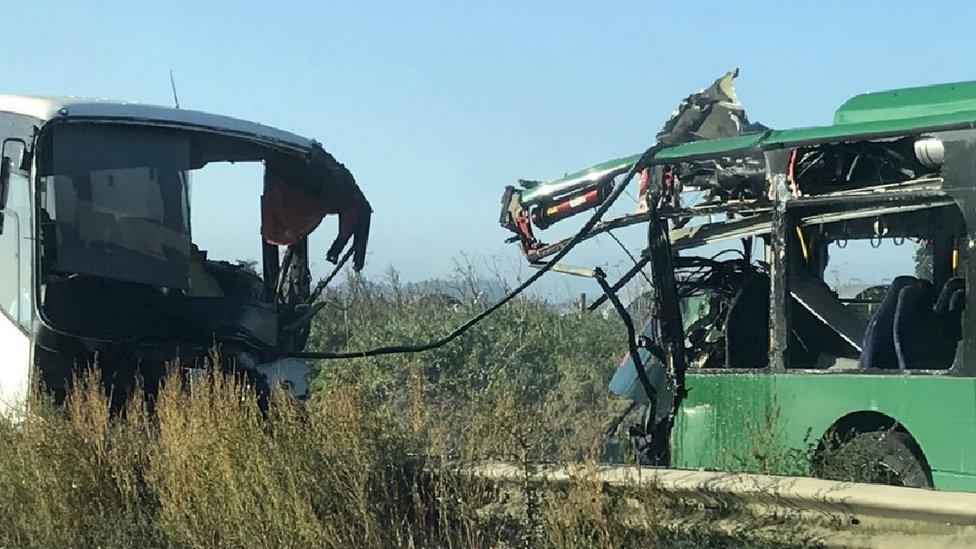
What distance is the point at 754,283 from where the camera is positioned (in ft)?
31.3

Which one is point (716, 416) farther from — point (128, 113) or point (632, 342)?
point (128, 113)

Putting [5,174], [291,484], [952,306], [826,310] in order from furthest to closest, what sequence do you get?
1. [5,174]
2. [826,310]
3. [952,306]
4. [291,484]

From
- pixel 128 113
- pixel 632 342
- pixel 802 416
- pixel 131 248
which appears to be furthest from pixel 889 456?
pixel 128 113

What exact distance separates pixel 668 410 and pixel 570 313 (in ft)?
31.6

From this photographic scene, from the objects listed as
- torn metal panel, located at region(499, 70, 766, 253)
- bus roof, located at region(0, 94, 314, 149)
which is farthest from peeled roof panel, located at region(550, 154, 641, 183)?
bus roof, located at region(0, 94, 314, 149)

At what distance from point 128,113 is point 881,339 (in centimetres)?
645

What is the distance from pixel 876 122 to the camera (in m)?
7.85

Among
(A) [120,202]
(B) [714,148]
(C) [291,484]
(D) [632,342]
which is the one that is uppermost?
(B) [714,148]

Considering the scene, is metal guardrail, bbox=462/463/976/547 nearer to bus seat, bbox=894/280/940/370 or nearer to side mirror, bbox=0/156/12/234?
bus seat, bbox=894/280/940/370

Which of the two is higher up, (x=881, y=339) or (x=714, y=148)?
(x=714, y=148)

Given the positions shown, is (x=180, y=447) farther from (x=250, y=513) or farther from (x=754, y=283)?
(x=754, y=283)

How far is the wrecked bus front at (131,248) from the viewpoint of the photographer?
993 cm

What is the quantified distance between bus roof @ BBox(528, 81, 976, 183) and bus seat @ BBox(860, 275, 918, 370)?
114cm

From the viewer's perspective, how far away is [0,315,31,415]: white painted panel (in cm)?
988
